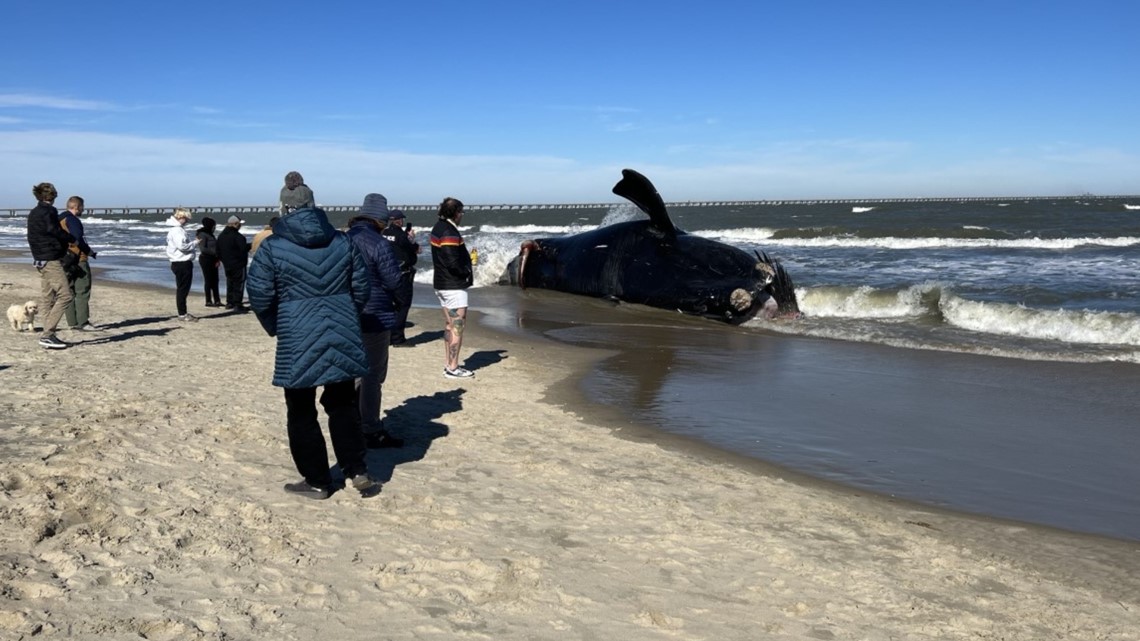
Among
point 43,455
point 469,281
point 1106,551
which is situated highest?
point 469,281

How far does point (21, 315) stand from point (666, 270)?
384 inches

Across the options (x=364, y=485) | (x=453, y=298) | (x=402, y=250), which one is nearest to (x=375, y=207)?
(x=364, y=485)

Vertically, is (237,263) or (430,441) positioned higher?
(237,263)

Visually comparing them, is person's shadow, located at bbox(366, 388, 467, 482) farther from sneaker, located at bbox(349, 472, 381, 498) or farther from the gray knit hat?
the gray knit hat

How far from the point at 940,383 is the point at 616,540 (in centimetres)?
646

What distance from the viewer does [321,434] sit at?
18.0ft

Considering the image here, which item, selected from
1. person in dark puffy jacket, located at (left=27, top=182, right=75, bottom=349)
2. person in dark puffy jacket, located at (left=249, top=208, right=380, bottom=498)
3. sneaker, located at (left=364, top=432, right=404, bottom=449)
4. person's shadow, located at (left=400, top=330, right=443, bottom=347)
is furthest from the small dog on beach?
person in dark puffy jacket, located at (left=249, top=208, right=380, bottom=498)

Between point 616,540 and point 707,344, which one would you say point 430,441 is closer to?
point 616,540

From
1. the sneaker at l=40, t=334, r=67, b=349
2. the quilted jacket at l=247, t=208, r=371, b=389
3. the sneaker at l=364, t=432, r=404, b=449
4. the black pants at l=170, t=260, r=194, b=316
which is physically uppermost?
the quilted jacket at l=247, t=208, r=371, b=389

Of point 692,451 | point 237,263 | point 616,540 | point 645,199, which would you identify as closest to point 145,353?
point 237,263

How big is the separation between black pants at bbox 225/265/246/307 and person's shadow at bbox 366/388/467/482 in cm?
734

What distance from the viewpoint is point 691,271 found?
53.1ft

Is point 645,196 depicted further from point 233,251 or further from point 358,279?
point 358,279

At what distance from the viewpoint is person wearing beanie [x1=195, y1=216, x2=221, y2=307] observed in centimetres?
1524
